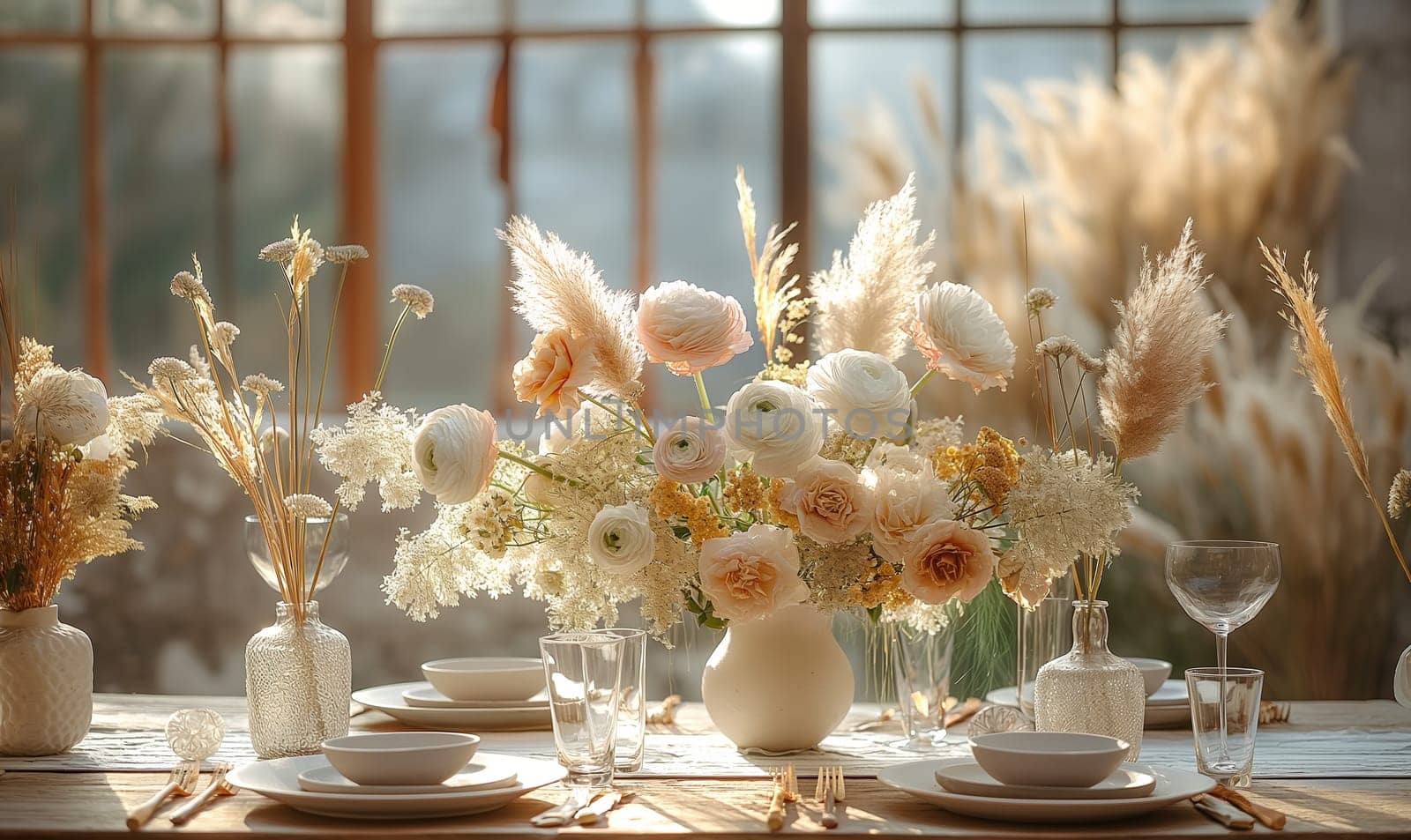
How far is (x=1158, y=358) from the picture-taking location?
145cm

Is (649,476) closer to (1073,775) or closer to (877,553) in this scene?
(877,553)

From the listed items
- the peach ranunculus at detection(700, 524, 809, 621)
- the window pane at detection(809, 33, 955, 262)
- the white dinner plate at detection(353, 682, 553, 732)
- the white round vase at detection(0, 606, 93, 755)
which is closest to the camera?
the peach ranunculus at detection(700, 524, 809, 621)

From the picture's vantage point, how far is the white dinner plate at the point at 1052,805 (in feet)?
3.79

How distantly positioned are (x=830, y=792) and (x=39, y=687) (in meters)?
0.83

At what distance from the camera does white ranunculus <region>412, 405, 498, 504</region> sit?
142 cm

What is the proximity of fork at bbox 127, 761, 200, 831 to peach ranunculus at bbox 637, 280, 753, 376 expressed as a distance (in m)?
0.59

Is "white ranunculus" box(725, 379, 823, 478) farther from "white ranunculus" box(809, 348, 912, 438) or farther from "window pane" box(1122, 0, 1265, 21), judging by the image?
"window pane" box(1122, 0, 1265, 21)

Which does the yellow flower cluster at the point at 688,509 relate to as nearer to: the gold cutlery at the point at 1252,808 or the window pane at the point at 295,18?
the gold cutlery at the point at 1252,808

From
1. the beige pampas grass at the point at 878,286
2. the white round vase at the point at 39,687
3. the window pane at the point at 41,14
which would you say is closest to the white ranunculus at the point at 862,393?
the beige pampas grass at the point at 878,286

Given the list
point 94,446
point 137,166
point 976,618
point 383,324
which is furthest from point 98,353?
point 976,618

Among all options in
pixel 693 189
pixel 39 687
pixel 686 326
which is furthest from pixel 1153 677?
pixel 693 189

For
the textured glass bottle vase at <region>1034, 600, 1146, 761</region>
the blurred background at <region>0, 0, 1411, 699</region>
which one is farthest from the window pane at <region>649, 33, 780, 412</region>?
the textured glass bottle vase at <region>1034, 600, 1146, 761</region>

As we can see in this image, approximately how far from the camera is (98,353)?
3.33 meters

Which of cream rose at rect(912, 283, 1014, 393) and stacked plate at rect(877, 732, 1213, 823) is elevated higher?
cream rose at rect(912, 283, 1014, 393)
